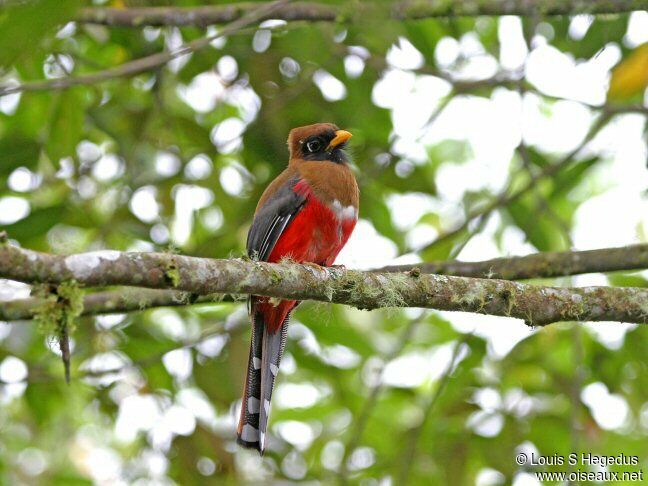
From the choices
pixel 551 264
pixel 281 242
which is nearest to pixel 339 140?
pixel 281 242

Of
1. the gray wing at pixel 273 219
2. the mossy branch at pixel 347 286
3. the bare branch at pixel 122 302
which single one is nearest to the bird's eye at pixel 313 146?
the gray wing at pixel 273 219

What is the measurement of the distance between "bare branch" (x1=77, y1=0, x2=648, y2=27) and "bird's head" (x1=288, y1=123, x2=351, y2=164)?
2.44 feet

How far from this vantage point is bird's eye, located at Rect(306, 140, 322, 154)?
4.80 metres

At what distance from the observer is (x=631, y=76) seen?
4539mm

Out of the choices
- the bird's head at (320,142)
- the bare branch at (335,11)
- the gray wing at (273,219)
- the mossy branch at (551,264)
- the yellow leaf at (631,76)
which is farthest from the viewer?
the bird's head at (320,142)

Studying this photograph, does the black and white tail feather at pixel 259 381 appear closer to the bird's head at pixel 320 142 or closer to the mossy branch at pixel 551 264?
the mossy branch at pixel 551 264

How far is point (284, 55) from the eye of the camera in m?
4.93

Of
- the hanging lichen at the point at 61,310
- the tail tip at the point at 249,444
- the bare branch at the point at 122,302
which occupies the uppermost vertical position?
the hanging lichen at the point at 61,310

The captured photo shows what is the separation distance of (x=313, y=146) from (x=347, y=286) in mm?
1988

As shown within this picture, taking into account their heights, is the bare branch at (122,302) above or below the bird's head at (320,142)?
below

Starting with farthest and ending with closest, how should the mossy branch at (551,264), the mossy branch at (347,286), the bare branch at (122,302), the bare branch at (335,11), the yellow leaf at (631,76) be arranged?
the yellow leaf at (631,76), the bare branch at (335,11), the mossy branch at (551,264), the bare branch at (122,302), the mossy branch at (347,286)

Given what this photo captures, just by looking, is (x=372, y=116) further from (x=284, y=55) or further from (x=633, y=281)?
(x=633, y=281)

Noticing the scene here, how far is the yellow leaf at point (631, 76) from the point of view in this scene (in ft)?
14.8

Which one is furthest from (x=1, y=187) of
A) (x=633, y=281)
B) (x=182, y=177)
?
(x=633, y=281)
